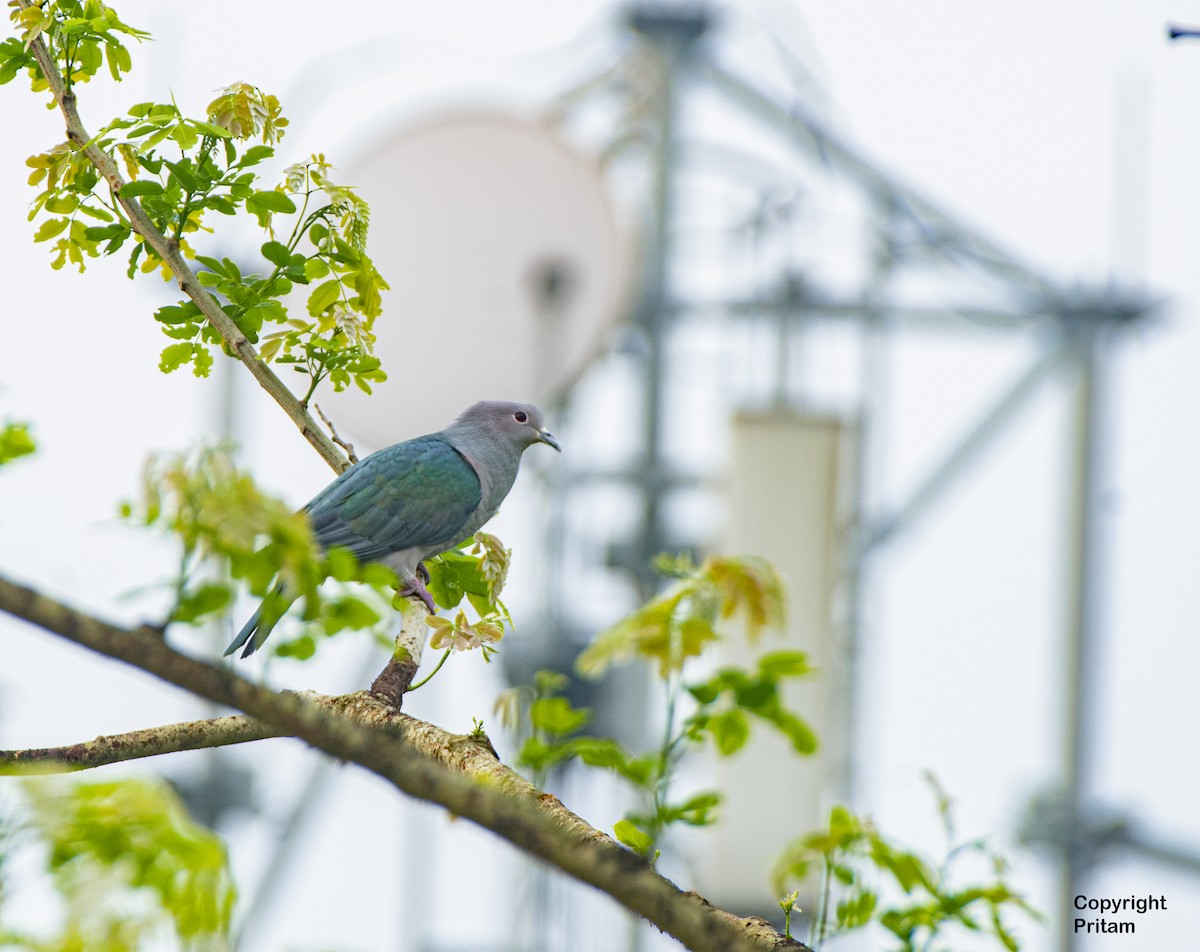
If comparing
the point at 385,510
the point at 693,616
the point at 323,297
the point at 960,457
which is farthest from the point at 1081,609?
the point at 323,297

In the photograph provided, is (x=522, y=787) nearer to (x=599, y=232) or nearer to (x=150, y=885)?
(x=150, y=885)

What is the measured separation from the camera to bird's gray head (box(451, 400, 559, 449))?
3314 millimetres

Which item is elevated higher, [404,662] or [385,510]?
[385,510]

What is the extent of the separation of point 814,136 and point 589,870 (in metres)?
5.36

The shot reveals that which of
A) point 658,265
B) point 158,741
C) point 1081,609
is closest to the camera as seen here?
point 158,741

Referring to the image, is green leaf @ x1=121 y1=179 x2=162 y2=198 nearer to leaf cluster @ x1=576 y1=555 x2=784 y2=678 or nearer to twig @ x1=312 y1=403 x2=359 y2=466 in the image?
twig @ x1=312 y1=403 x2=359 y2=466

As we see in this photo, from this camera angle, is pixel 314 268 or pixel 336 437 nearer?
pixel 314 268

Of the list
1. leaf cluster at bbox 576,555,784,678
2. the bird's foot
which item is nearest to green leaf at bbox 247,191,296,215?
the bird's foot

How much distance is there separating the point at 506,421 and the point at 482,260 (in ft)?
6.25

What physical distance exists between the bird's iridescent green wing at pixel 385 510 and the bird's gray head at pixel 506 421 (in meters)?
0.37

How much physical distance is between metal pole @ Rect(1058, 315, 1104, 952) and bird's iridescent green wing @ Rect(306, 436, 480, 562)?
11.4 feet

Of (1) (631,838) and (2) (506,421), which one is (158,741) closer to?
(1) (631,838)

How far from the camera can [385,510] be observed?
2.81 metres

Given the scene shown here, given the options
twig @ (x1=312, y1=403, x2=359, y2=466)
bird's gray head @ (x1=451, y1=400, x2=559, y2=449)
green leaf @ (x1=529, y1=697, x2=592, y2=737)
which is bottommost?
green leaf @ (x1=529, y1=697, x2=592, y2=737)
